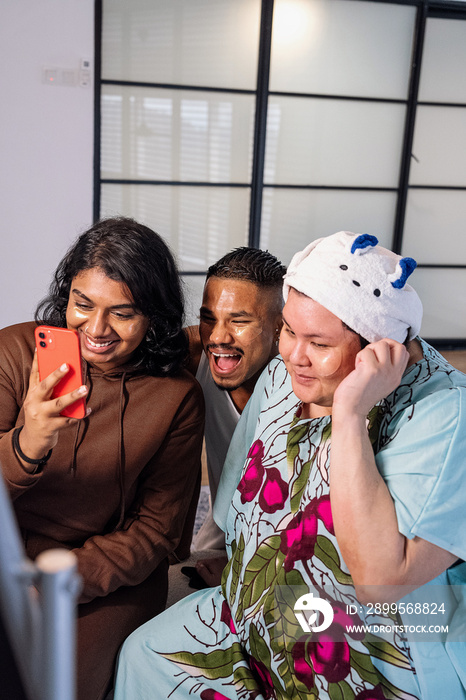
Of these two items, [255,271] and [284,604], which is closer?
[284,604]

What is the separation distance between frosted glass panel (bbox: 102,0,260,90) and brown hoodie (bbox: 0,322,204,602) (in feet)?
10.4

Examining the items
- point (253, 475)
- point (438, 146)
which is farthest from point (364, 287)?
point (438, 146)

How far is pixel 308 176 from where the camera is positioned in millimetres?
4520

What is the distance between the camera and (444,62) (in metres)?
4.50

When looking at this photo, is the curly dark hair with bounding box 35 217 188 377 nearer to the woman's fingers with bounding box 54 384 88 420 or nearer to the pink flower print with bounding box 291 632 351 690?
the woman's fingers with bounding box 54 384 88 420

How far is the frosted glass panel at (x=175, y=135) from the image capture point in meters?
4.07

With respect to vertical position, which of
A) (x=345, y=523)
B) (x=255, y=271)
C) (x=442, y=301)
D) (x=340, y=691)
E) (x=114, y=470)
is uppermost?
(x=255, y=271)

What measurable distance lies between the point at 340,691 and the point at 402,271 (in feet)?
2.03

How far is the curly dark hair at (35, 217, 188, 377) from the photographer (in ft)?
4.13

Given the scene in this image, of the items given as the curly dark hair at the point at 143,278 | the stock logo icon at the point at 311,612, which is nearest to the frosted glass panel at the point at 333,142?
the curly dark hair at the point at 143,278

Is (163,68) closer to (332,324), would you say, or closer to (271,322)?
(271,322)

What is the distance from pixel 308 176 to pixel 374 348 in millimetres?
3821

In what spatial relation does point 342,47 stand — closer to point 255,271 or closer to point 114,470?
point 255,271

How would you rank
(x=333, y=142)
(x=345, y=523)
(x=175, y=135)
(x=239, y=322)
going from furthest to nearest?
(x=333, y=142)
(x=175, y=135)
(x=239, y=322)
(x=345, y=523)
